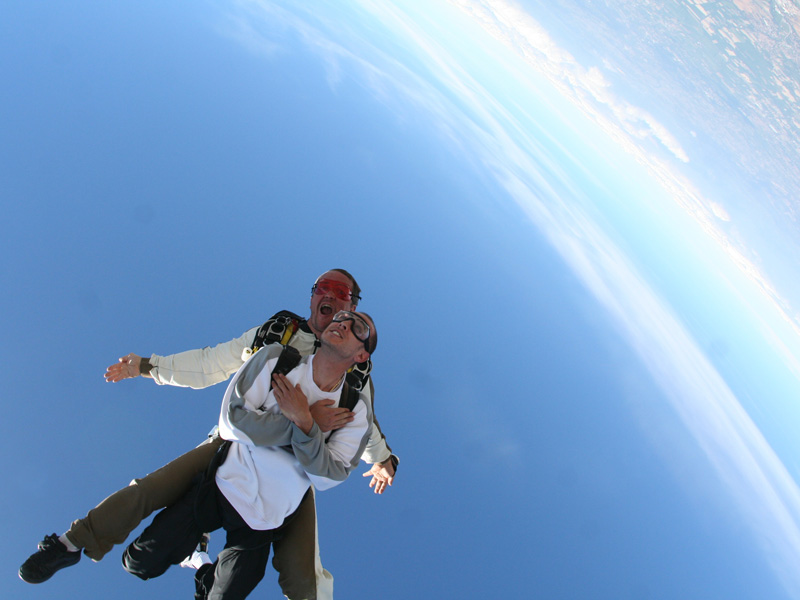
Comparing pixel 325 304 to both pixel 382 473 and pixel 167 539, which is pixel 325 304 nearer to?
pixel 382 473

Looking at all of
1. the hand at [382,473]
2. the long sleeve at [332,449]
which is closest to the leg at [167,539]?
the long sleeve at [332,449]

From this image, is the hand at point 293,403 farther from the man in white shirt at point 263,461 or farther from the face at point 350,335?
the face at point 350,335

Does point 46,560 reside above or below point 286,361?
below

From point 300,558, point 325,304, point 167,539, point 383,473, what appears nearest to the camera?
point 167,539

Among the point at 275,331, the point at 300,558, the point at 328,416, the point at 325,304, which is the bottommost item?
the point at 300,558

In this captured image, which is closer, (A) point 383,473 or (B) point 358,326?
(B) point 358,326

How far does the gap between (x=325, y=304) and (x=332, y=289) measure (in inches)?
4.1

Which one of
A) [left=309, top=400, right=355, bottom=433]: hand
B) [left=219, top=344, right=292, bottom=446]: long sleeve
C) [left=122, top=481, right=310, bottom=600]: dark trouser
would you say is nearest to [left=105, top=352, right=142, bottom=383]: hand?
[left=122, top=481, right=310, bottom=600]: dark trouser

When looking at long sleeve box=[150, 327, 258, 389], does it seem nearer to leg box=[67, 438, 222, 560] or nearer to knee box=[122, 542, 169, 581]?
leg box=[67, 438, 222, 560]

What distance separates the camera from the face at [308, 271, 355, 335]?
8.18 feet

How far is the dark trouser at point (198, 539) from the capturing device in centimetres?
201

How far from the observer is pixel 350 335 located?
186 centimetres

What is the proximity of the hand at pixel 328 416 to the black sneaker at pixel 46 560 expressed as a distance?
124cm

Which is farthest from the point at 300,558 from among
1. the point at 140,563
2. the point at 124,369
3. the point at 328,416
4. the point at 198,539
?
the point at 124,369
